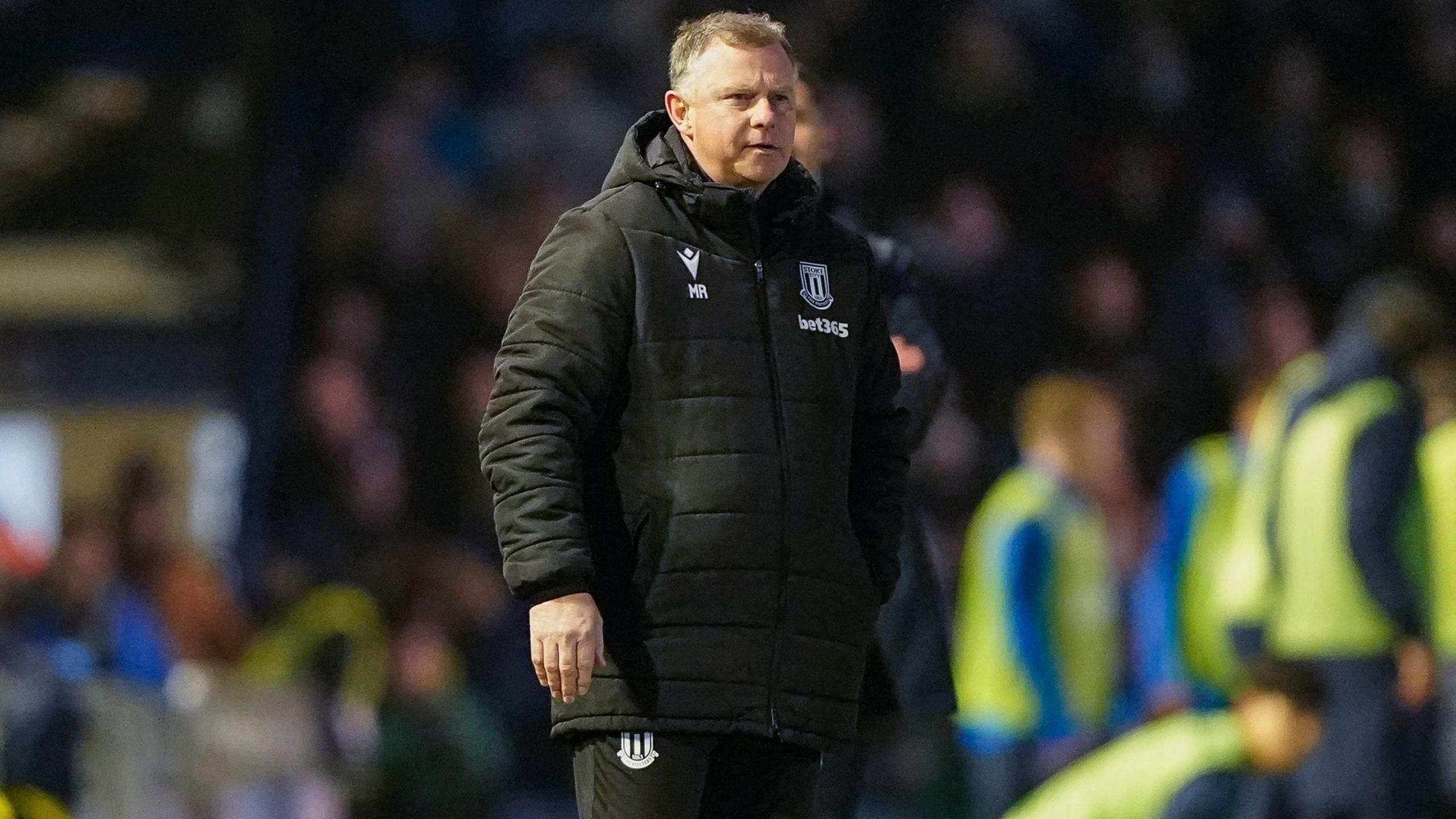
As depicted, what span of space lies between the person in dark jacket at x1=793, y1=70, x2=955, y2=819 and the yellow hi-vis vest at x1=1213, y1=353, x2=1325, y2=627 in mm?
2760

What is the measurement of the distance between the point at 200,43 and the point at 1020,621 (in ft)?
A: 17.0

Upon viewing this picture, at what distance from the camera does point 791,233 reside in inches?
131

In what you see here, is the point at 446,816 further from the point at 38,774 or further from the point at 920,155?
the point at 920,155

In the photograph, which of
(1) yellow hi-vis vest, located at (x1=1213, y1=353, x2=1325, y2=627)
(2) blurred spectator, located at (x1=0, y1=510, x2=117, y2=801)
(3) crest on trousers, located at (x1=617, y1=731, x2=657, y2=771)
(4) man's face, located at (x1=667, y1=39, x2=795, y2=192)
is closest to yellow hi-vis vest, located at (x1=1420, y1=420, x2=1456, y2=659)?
(1) yellow hi-vis vest, located at (x1=1213, y1=353, x2=1325, y2=627)

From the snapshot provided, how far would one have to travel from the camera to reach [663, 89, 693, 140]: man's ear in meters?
3.32

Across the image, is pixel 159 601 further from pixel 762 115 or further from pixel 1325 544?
pixel 762 115

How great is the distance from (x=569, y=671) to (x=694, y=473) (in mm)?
304

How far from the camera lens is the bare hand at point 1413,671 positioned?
6660 millimetres

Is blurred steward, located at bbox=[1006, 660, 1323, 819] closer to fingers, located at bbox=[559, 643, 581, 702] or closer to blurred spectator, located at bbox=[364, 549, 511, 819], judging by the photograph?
fingers, located at bbox=[559, 643, 581, 702]

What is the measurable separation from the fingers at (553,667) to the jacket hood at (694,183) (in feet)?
2.03

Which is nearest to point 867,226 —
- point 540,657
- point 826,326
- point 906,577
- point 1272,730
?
point 1272,730

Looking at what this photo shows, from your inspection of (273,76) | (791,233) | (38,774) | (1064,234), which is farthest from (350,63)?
(791,233)

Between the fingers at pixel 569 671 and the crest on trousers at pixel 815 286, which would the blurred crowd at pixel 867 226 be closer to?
the crest on trousers at pixel 815 286

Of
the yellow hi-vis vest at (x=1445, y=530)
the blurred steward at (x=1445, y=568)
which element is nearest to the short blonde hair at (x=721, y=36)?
the blurred steward at (x=1445, y=568)
